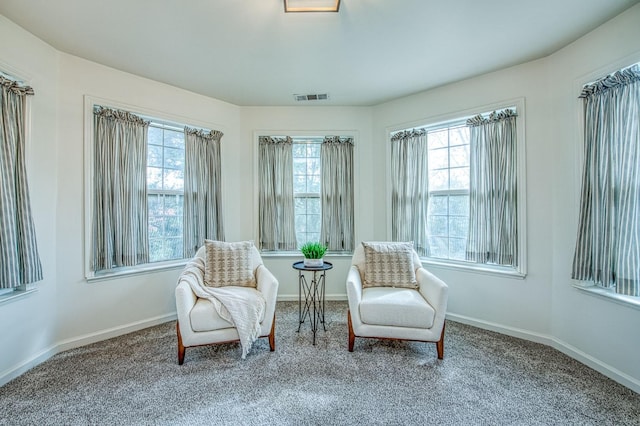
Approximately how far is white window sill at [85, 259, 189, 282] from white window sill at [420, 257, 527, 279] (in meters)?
2.92

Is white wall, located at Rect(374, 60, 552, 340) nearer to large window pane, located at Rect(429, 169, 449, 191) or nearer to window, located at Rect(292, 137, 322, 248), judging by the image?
large window pane, located at Rect(429, 169, 449, 191)

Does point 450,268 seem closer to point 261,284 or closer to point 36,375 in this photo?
point 261,284

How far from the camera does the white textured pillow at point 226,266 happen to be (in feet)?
9.20

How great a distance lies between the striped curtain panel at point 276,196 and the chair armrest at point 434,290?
1.81 meters

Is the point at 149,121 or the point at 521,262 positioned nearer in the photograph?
the point at 521,262

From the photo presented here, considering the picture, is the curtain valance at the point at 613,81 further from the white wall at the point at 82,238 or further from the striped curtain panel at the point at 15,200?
the striped curtain panel at the point at 15,200

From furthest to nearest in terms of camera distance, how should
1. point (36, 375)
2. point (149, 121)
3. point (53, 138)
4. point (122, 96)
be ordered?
point (149, 121)
point (122, 96)
point (53, 138)
point (36, 375)

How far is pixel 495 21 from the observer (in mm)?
2191

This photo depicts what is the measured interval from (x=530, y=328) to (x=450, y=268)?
2.90ft

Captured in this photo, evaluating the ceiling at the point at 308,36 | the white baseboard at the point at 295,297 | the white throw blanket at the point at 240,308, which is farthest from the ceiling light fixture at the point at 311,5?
the white baseboard at the point at 295,297

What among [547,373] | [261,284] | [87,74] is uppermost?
[87,74]

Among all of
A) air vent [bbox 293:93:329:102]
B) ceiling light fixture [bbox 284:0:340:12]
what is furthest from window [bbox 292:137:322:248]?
ceiling light fixture [bbox 284:0:340:12]

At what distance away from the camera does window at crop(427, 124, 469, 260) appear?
3.34m

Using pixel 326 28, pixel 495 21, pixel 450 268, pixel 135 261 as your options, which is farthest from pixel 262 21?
pixel 450 268
